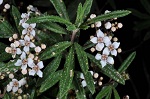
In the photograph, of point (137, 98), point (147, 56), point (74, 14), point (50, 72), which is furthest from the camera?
Answer: point (147, 56)

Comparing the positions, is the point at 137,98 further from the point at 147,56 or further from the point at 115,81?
the point at 115,81

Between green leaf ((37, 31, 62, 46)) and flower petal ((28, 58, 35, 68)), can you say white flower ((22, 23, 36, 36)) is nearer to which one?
green leaf ((37, 31, 62, 46))

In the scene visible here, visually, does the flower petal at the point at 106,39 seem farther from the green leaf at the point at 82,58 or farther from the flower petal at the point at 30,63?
the flower petal at the point at 30,63

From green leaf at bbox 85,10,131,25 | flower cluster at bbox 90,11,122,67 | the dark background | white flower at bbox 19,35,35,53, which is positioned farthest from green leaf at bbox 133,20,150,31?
white flower at bbox 19,35,35,53

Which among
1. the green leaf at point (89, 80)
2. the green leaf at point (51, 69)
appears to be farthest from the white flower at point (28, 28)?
the green leaf at point (89, 80)

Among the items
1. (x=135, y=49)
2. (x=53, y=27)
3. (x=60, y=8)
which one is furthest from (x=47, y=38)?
(x=135, y=49)

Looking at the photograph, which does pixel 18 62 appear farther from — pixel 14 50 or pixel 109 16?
pixel 109 16

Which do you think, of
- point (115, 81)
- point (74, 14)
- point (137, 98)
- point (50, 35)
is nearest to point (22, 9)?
point (74, 14)
